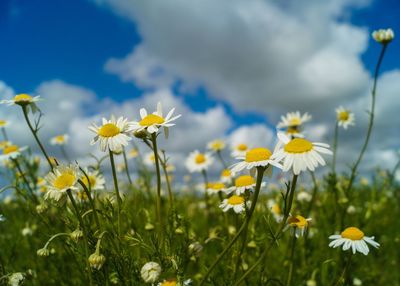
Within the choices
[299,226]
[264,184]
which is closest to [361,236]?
[299,226]

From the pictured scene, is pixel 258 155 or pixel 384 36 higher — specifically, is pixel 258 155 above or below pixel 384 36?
below

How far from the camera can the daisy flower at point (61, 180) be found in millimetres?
1784

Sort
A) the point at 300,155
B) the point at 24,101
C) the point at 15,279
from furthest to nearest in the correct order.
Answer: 1. the point at 24,101
2. the point at 15,279
3. the point at 300,155

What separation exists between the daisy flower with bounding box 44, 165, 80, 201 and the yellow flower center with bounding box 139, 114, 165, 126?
42 centimetres

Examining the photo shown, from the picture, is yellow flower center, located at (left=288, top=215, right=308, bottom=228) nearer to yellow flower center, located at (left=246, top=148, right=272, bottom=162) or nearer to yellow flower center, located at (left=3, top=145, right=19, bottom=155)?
yellow flower center, located at (left=246, top=148, right=272, bottom=162)

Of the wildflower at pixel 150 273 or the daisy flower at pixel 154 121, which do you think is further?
the daisy flower at pixel 154 121

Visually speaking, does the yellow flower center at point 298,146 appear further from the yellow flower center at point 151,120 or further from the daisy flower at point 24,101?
the daisy flower at point 24,101

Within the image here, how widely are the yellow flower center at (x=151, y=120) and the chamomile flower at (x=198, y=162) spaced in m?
2.63

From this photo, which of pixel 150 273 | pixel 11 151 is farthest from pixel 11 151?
pixel 150 273

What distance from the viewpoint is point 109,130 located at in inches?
80.0

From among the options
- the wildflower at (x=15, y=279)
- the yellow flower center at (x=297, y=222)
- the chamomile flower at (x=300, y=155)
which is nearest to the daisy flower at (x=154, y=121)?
the chamomile flower at (x=300, y=155)

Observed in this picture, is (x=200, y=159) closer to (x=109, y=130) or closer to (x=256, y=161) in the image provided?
(x=109, y=130)

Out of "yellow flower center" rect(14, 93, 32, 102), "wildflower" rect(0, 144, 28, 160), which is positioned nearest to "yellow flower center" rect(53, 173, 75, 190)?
"yellow flower center" rect(14, 93, 32, 102)

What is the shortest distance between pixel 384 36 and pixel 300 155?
2.46m
